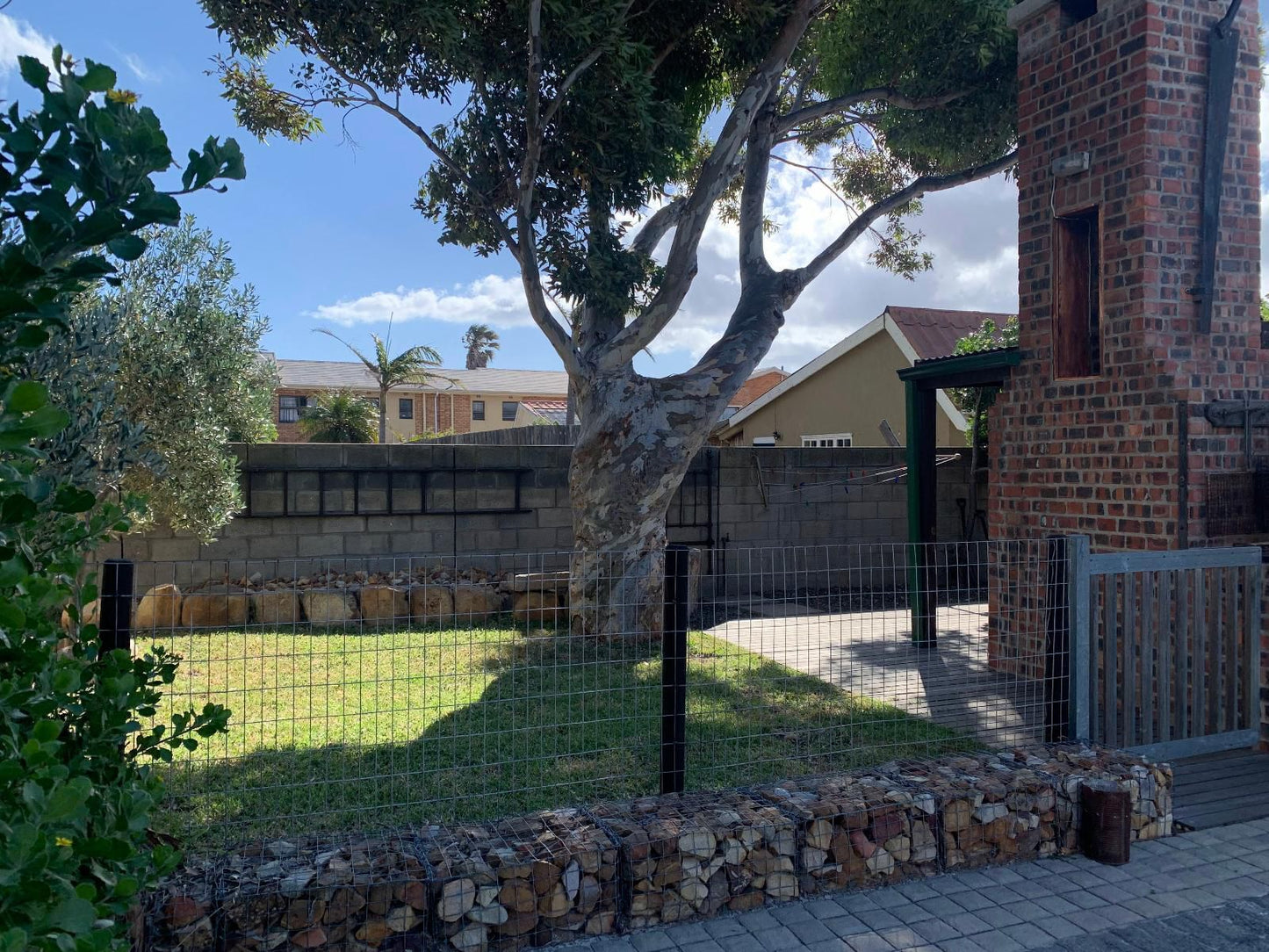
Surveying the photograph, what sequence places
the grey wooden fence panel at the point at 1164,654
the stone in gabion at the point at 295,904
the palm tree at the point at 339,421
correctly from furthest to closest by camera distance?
the palm tree at the point at 339,421
the grey wooden fence panel at the point at 1164,654
the stone in gabion at the point at 295,904

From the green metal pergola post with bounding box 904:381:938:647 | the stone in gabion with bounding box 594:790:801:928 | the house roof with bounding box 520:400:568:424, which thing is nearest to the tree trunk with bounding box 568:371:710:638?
the green metal pergola post with bounding box 904:381:938:647

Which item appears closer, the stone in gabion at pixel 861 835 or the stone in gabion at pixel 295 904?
the stone in gabion at pixel 295 904

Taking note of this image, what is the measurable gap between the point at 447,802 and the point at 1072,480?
481 centimetres

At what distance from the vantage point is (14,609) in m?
1.31

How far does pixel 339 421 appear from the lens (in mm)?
21734

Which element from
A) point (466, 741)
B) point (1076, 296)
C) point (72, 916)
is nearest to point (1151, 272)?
point (1076, 296)

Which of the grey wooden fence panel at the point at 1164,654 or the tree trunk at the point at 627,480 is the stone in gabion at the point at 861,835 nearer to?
the grey wooden fence panel at the point at 1164,654

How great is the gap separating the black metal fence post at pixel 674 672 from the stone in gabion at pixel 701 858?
21cm

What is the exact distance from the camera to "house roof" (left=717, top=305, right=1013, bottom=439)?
16.5 metres

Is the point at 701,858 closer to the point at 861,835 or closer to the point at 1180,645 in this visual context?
the point at 861,835

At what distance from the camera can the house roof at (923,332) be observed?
54.0 feet

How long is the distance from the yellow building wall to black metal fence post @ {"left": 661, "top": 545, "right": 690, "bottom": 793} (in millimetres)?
13265

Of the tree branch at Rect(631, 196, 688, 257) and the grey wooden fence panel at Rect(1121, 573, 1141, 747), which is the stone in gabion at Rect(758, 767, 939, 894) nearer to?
the grey wooden fence panel at Rect(1121, 573, 1141, 747)

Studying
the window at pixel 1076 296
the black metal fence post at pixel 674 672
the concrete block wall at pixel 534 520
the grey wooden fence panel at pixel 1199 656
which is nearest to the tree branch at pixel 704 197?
the concrete block wall at pixel 534 520
